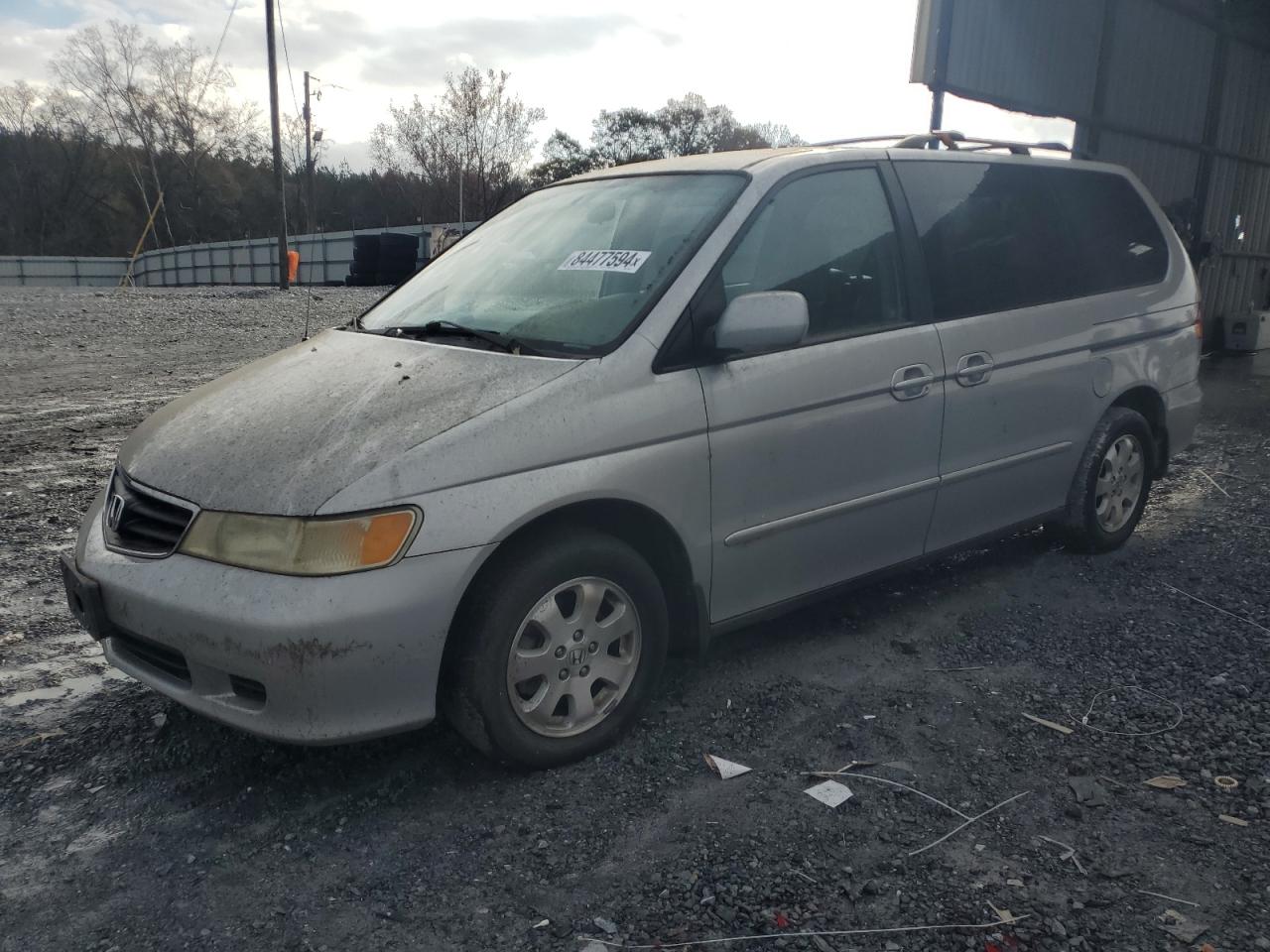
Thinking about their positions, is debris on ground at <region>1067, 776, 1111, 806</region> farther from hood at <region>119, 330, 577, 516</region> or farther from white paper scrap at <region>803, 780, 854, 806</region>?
hood at <region>119, 330, 577, 516</region>

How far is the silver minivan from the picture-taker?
2664 mm

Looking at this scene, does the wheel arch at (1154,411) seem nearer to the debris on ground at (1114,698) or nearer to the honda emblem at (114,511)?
the debris on ground at (1114,698)

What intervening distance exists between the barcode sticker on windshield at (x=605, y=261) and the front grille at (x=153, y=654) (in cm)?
173

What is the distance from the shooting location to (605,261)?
3455 millimetres

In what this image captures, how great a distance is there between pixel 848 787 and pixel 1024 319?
7.37 feet

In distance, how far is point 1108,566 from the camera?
4.93m

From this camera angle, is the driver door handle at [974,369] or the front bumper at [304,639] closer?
the front bumper at [304,639]

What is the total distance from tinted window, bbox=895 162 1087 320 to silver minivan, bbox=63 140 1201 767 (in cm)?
1

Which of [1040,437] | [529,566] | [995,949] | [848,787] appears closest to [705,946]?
[995,949]

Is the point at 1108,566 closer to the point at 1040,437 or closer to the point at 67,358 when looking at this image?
the point at 1040,437

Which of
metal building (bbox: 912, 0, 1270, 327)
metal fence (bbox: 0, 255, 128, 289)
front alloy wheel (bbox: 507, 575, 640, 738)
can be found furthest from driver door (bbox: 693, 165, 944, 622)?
metal fence (bbox: 0, 255, 128, 289)

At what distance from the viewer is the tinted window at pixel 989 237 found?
13.1 ft

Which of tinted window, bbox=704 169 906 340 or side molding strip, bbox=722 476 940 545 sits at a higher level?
tinted window, bbox=704 169 906 340

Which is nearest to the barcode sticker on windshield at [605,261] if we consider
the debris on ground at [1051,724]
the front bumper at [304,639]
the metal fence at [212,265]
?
the front bumper at [304,639]
